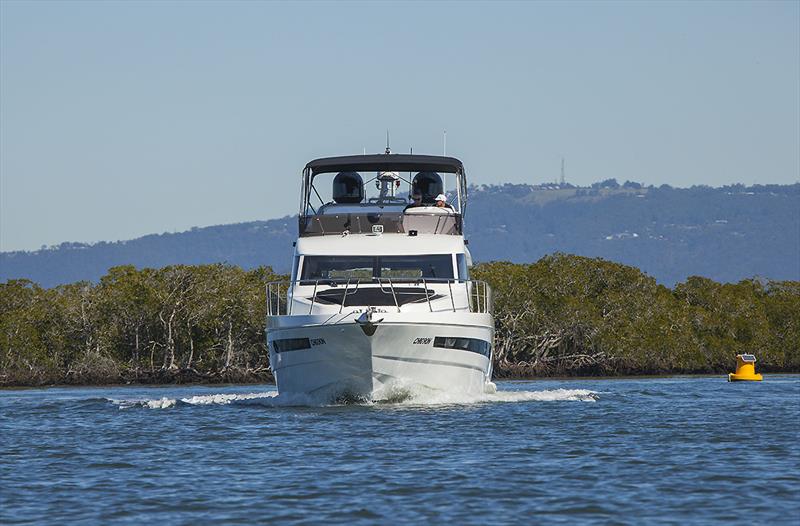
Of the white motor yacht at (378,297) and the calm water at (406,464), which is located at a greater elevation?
the white motor yacht at (378,297)

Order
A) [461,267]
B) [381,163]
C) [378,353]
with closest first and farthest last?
[378,353]
[461,267]
[381,163]

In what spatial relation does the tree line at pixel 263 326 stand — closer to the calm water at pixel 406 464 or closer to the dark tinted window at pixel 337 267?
the dark tinted window at pixel 337 267

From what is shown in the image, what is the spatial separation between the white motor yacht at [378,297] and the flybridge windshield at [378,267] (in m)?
0.02

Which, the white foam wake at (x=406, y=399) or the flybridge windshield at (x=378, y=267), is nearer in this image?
the white foam wake at (x=406, y=399)

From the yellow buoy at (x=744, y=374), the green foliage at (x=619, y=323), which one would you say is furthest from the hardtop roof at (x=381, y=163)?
the green foliage at (x=619, y=323)

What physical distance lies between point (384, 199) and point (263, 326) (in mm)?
36242

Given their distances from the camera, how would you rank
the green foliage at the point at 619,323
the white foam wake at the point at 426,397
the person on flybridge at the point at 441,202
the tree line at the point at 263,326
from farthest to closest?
the green foliage at the point at 619,323, the tree line at the point at 263,326, the person on flybridge at the point at 441,202, the white foam wake at the point at 426,397

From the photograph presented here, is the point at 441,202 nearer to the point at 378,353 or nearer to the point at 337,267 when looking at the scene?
the point at 337,267

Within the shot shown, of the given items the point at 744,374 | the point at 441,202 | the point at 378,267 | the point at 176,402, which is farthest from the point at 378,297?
the point at 744,374

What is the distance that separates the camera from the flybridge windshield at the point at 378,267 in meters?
34.7

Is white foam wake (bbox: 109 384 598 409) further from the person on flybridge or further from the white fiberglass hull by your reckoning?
the person on flybridge

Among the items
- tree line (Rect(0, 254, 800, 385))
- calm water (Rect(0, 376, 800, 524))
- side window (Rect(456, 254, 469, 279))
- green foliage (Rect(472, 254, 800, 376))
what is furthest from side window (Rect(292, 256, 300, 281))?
green foliage (Rect(472, 254, 800, 376))

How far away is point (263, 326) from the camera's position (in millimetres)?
74750

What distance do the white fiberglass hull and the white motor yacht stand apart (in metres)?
0.03
